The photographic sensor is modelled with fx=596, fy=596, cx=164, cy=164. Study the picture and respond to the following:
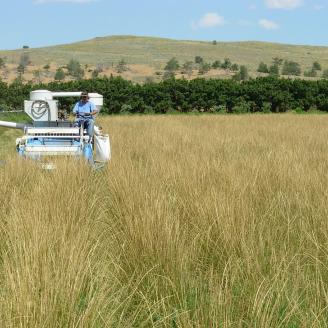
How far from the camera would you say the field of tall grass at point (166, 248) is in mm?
2492

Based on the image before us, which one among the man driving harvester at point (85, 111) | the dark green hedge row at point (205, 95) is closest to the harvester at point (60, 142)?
the man driving harvester at point (85, 111)

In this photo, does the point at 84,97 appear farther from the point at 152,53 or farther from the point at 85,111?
the point at 152,53

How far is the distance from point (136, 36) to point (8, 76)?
258ft

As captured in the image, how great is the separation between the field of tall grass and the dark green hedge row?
2625cm

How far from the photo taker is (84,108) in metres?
10.7

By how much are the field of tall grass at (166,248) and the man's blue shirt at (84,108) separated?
158 inches

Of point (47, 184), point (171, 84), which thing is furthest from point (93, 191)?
point (171, 84)

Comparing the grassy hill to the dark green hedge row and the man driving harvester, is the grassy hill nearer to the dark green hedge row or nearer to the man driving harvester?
the dark green hedge row

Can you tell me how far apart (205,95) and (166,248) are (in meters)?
30.1

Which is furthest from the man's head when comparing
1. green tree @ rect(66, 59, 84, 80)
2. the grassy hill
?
the grassy hill

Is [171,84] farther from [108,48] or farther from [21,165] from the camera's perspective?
[108,48]

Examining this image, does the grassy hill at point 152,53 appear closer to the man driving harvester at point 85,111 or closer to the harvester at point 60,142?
the man driving harvester at point 85,111

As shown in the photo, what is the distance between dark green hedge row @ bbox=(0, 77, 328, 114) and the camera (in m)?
32.7

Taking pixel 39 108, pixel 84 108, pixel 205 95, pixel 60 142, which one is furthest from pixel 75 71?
pixel 60 142
